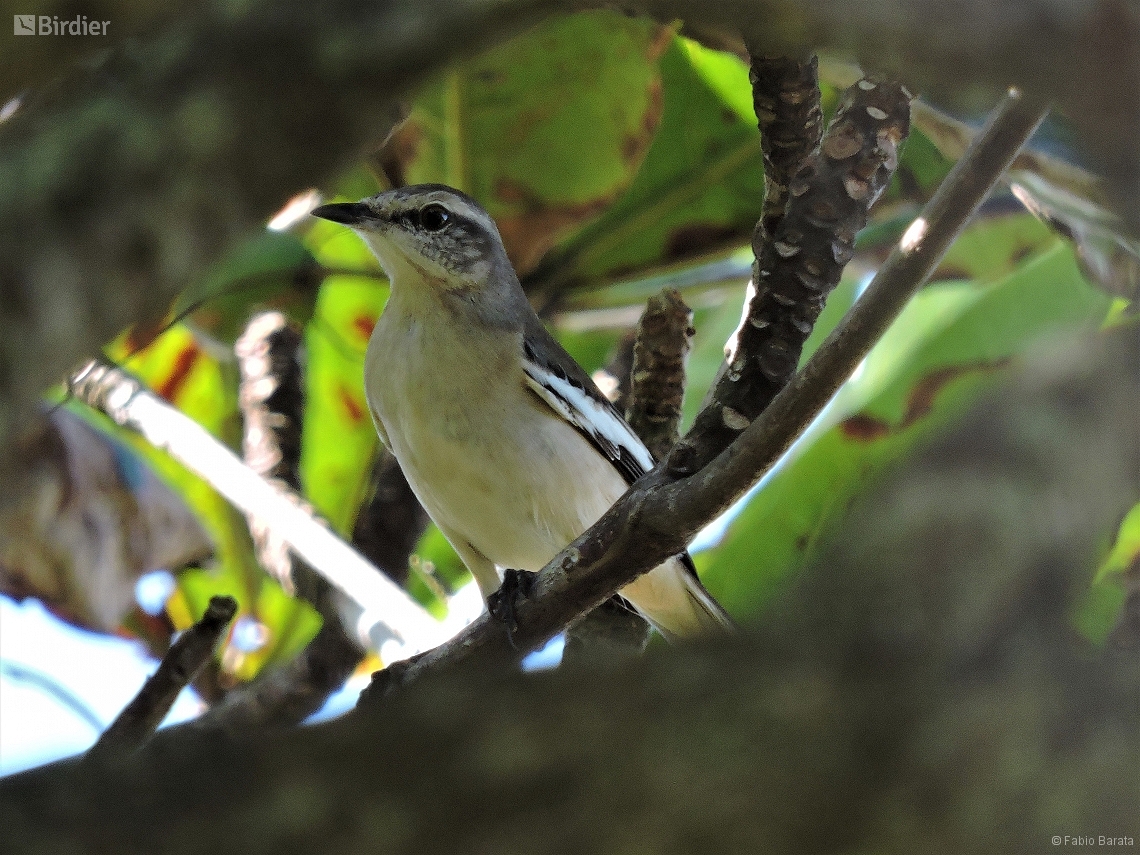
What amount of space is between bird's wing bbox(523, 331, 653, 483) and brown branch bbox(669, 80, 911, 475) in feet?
3.83

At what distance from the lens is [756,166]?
15.2 ft

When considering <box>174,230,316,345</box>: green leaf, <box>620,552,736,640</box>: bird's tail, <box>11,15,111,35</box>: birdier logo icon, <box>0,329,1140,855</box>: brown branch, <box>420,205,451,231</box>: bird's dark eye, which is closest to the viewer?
<box>0,329,1140,855</box>: brown branch

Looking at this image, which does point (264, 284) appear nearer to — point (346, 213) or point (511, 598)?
point (346, 213)

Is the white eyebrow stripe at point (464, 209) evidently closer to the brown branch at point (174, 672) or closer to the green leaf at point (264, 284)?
the green leaf at point (264, 284)

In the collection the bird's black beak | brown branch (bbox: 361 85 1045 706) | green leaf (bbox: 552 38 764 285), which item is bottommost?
green leaf (bbox: 552 38 764 285)

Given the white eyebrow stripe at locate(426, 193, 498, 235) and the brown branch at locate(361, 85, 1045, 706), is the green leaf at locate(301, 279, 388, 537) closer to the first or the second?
the white eyebrow stripe at locate(426, 193, 498, 235)

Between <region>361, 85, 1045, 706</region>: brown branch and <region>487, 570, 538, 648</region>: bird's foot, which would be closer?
<region>361, 85, 1045, 706</region>: brown branch

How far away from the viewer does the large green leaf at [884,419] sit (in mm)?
3631


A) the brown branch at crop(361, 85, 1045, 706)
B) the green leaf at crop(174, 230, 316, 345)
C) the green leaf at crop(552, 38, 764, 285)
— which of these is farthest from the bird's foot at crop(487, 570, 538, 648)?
the green leaf at crop(552, 38, 764, 285)

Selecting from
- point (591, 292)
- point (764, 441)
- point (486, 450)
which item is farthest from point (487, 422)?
point (764, 441)

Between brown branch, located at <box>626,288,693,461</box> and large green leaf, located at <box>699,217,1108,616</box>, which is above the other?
brown branch, located at <box>626,288,693,461</box>

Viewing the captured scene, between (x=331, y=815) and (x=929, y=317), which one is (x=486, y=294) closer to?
(x=929, y=317)

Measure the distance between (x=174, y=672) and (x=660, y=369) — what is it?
1.35m

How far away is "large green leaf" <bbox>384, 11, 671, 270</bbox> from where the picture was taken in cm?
411
